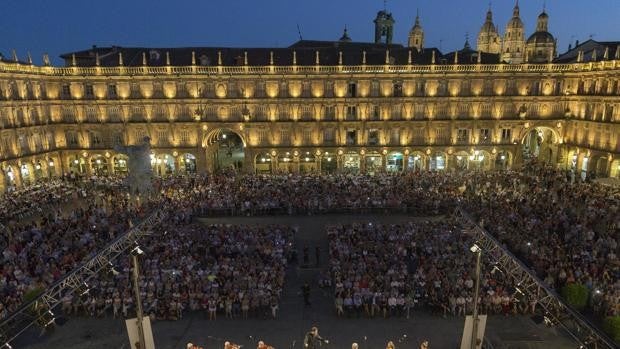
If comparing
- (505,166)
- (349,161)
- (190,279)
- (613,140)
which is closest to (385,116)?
(349,161)

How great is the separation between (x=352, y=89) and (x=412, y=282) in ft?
106

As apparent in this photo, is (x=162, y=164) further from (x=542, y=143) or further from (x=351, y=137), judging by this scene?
(x=542, y=143)

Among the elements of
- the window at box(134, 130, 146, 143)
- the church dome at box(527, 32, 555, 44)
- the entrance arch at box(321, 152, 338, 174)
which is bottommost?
the entrance arch at box(321, 152, 338, 174)

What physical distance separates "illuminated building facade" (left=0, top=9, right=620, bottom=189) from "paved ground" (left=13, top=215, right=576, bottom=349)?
102ft

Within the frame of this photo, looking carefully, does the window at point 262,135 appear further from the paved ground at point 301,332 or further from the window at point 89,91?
the paved ground at point 301,332

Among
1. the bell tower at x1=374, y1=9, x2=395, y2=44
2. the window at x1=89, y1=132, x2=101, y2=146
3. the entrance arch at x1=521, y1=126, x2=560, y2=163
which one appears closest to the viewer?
the window at x1=89, y1=132, x2=101, y2=146

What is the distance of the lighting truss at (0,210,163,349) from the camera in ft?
47.0

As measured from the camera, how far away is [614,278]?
1966 centimetres

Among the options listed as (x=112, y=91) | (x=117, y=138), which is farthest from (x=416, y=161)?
(x=112, y=91)

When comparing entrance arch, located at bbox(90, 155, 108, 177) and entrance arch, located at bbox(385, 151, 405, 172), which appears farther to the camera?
entrance arch, located at bbox(385, 151, 405, 172)

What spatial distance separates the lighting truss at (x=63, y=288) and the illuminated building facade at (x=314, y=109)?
24.1 metres

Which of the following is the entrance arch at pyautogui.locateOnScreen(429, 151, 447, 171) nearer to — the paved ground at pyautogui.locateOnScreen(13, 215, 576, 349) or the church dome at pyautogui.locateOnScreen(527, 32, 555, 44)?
the paved ground at pyautogui.locateOnScreen(13, 215, 576, 349)

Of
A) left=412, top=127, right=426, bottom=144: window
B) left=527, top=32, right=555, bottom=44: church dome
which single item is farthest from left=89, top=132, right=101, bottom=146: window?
left=527, top=32, right=555, bottom=44: church dome

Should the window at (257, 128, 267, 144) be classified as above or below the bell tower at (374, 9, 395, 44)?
below
